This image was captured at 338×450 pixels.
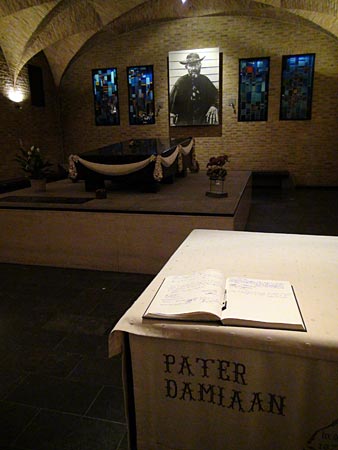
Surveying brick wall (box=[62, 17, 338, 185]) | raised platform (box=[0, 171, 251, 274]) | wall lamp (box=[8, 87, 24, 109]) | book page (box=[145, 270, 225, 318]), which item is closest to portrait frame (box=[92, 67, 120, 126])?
brick wall (box=[62, 17, 338, 185])

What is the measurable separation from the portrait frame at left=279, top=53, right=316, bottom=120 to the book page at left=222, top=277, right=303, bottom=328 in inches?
337

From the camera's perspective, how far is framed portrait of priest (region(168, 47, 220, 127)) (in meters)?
9.22

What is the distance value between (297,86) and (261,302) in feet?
28.9

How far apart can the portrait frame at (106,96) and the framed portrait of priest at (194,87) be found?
5.12 ft

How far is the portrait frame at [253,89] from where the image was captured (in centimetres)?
900

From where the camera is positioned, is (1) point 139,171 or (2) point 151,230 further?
(1) point 139,171

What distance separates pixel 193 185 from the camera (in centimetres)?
569

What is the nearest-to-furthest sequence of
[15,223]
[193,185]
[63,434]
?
[63,434] → [15,223] → [193,185]

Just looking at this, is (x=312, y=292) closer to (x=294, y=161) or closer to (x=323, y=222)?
(x=323, y=222)

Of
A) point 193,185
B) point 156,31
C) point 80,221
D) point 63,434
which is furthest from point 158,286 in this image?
point 156,31

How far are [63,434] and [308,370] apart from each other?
1.28 metres

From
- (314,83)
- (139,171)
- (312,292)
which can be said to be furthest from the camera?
(314,83)

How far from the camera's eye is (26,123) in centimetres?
927

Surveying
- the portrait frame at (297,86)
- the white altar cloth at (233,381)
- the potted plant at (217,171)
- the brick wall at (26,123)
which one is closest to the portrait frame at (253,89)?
the portrait frame at (297,86)
